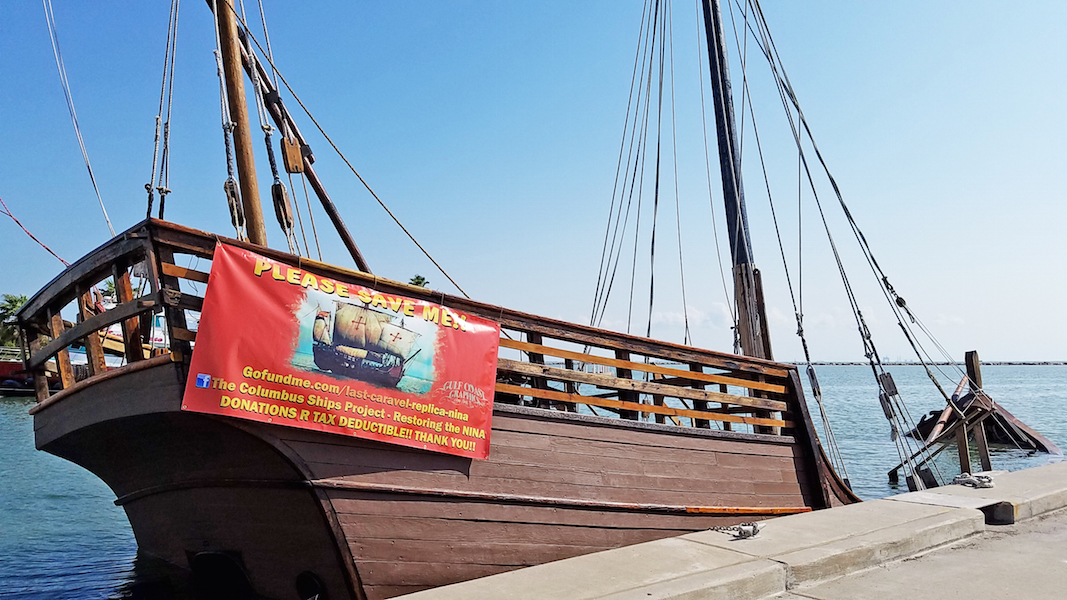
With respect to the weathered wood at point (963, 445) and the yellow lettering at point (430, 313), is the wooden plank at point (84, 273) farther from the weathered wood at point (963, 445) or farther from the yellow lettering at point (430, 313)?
the weathered wood at point (963, 445)

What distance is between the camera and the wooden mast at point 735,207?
29.7 ft

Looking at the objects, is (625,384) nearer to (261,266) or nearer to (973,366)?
(261,266)

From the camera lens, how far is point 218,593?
680 centimetres

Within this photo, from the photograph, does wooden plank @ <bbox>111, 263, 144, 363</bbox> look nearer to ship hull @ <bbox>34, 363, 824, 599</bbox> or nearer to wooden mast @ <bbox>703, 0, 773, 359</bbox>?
ship hull @ <bbox>34, 363, 824, 599</bbox>

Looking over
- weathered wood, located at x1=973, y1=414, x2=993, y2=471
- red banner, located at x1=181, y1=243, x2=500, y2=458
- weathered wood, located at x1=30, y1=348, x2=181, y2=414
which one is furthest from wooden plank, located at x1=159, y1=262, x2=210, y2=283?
weathered wood, located at x1=973, y1=414, x2=993, y2=471

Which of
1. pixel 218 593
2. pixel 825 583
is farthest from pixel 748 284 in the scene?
pixel 218 593

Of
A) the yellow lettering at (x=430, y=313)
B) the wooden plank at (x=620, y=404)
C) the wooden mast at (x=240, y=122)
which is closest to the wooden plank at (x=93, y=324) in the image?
the wooden mast at (x=240, y=122)

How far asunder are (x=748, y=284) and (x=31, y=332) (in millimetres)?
8213

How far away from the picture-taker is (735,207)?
9.69 m

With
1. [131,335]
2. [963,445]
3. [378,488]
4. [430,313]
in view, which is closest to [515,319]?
[430,313]

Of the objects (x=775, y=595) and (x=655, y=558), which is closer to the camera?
(x=775, y=595)

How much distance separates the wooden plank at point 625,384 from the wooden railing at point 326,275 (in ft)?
0.03

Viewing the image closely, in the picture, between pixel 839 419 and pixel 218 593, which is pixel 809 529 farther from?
pixel 839 419

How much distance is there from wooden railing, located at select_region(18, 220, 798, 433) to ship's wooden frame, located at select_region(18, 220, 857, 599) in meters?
0.02
